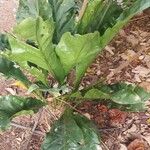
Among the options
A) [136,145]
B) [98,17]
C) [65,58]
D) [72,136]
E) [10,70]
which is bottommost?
[136,145]

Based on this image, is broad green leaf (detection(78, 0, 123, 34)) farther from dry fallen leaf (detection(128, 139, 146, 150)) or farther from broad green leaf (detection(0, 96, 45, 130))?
dry fallen leaf (detection(128, 139, 146, 150))

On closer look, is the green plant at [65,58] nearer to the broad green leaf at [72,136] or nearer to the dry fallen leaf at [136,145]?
the broad green leaf at [72,136]

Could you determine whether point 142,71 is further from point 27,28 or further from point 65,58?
point 27,28

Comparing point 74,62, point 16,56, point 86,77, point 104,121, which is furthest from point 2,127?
point 86,77

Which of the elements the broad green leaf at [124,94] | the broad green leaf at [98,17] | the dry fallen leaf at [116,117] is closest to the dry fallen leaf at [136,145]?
the dry fallen leaf at [116,117]

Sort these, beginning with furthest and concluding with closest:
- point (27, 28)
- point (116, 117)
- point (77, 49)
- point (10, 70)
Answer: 1. point (116, 117)
2. point (10, 70)
3. point (77, 49)
4. point (27, 28)

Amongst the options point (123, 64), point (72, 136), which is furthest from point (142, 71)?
point (72, 136)

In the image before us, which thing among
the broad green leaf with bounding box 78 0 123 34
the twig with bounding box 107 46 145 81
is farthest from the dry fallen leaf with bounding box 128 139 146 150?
the broad green leaf with bounding box 78 0 123 34

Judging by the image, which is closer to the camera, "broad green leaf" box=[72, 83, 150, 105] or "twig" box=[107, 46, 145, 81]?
"broad green leaf" box=[72, 83, 150, 105]
